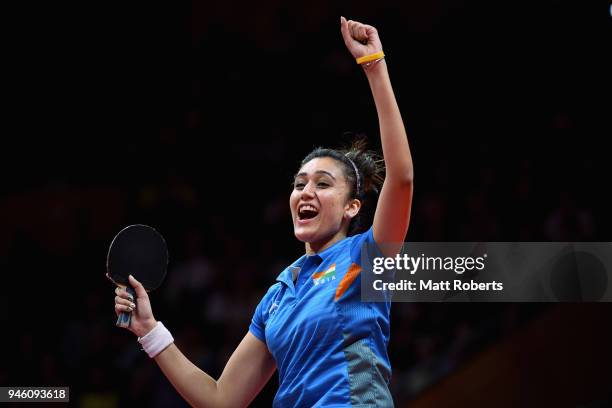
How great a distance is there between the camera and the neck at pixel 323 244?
3471 millimetres

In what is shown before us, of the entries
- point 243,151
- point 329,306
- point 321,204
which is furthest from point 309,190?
point 243,151

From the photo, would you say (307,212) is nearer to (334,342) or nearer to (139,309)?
(334,342)

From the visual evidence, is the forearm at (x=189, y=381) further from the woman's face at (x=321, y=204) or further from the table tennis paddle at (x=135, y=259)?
the woman's face at (x=321, y=204)

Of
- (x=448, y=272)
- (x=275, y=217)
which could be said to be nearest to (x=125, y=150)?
(x=275, y=217)

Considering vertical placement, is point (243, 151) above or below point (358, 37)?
above

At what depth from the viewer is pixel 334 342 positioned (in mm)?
3090

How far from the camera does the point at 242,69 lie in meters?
9.96

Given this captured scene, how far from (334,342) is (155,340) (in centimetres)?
80

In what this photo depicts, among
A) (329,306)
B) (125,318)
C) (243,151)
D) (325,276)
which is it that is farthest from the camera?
(243,151)

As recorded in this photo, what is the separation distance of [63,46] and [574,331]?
6.91m

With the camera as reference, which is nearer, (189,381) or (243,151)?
(189,381)

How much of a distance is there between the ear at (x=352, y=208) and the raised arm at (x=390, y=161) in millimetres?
417

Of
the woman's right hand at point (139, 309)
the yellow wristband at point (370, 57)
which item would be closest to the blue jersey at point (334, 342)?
the woman's right hand at point (139, 309)

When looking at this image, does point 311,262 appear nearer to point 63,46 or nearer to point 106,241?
point 106,241
